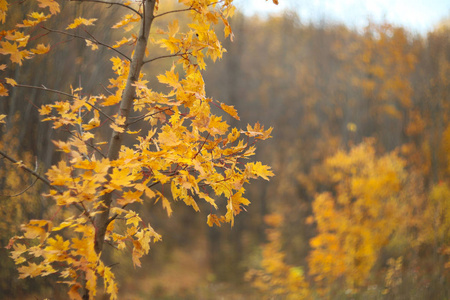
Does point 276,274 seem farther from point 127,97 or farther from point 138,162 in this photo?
point 138,162

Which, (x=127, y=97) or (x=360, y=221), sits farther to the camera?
(x=360, y=221)

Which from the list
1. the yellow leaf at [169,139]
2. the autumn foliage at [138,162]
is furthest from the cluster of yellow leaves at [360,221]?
the yellow leaf at [169,139]

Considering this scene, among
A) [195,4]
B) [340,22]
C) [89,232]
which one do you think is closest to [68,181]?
[89,232]

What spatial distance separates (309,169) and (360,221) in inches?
227

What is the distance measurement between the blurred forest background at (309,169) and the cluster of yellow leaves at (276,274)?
5 centimetres

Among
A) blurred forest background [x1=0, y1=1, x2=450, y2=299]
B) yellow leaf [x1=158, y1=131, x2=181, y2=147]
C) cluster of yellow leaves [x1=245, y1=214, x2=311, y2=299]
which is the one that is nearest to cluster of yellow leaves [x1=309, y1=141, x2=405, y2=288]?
blurred forest background [x1=0, y1=1, x2=450, y2=299]

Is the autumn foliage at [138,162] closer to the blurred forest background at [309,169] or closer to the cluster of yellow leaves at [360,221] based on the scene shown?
the blurred forest background at [309,169]

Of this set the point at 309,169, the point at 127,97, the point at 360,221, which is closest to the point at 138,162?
the point at 127,97

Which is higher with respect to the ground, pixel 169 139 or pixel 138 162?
pixel 169 139

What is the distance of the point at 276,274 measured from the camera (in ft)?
35.3

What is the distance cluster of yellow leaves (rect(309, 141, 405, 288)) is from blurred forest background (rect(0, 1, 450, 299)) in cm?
3

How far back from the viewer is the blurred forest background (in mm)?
4957

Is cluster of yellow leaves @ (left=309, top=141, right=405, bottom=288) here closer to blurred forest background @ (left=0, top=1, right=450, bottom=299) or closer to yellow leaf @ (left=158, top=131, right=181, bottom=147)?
blurred forest background @ (left=0, top=1, right=450, bottom=299)

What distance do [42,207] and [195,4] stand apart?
3.84 m
